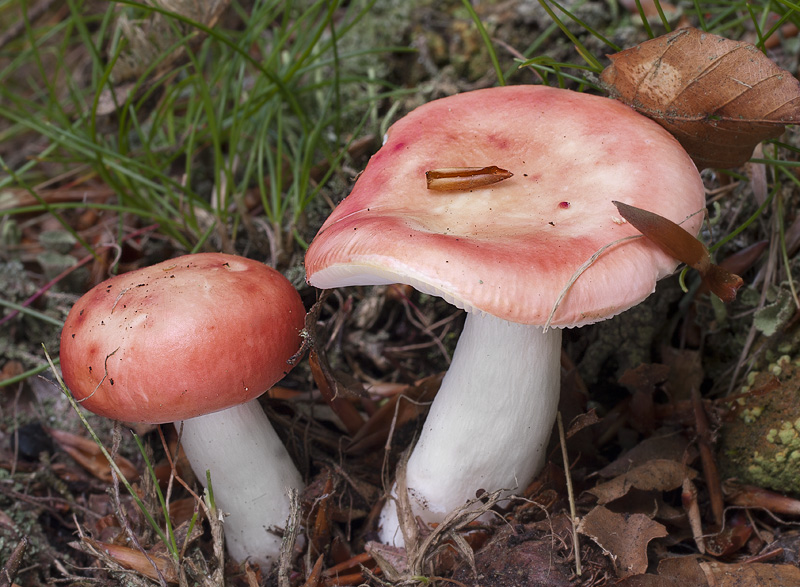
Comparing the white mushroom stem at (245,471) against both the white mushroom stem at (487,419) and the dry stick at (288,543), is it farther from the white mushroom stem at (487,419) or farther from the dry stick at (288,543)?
the white mushroom stem at (487,419)

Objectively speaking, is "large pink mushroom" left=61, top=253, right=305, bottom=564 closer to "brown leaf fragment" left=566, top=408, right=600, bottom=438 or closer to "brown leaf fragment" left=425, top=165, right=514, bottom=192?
"brown leaf fragment" left=425, top=165, right=514, bottom=192

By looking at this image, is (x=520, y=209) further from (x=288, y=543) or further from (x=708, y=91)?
(x=288, y=543)

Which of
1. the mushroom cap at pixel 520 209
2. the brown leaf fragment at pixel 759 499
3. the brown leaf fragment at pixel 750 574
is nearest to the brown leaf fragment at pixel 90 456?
the mushroom cap at pixel 520 209

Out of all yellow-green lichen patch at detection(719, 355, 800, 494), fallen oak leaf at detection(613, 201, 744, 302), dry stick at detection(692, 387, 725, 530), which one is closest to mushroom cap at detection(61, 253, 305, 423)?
fallen oak leaf at detection(613, 201, 744, 302)

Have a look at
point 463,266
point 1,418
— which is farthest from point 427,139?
point 1,418

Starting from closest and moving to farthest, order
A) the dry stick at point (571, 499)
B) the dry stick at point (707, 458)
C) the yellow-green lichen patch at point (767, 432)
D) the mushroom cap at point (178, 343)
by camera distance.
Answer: the mushroom cap at point (178, 343)
the dry stick at point (571, 499)
the yellow-green lichen patch at point (767, 432)
the dry stick at point (707, 458)
